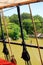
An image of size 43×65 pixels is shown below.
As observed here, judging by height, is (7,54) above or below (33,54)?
above

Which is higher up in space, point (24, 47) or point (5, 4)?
point (5, 4)

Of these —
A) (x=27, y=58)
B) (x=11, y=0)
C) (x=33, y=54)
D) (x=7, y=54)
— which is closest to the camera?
(x=11, y=0)

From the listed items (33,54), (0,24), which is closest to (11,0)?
(0,24)

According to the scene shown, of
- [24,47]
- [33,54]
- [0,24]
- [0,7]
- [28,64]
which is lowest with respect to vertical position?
[33,54]

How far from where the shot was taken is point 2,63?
93 cm

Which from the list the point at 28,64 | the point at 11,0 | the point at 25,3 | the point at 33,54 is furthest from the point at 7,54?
the point at 33,54

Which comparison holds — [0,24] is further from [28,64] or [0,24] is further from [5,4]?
[5,4]

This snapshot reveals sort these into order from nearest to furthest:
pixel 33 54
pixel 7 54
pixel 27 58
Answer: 1. pixel 27 58
2. pixel 7 54
3. pixel 33 54

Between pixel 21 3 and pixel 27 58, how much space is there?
475mm

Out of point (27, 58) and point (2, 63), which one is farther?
point (27, 58)

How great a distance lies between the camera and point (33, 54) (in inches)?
315

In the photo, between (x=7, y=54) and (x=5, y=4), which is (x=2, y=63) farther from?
(x=7, y=54)

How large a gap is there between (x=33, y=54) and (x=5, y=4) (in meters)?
6.96

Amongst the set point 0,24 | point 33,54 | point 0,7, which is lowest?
point 33,54
